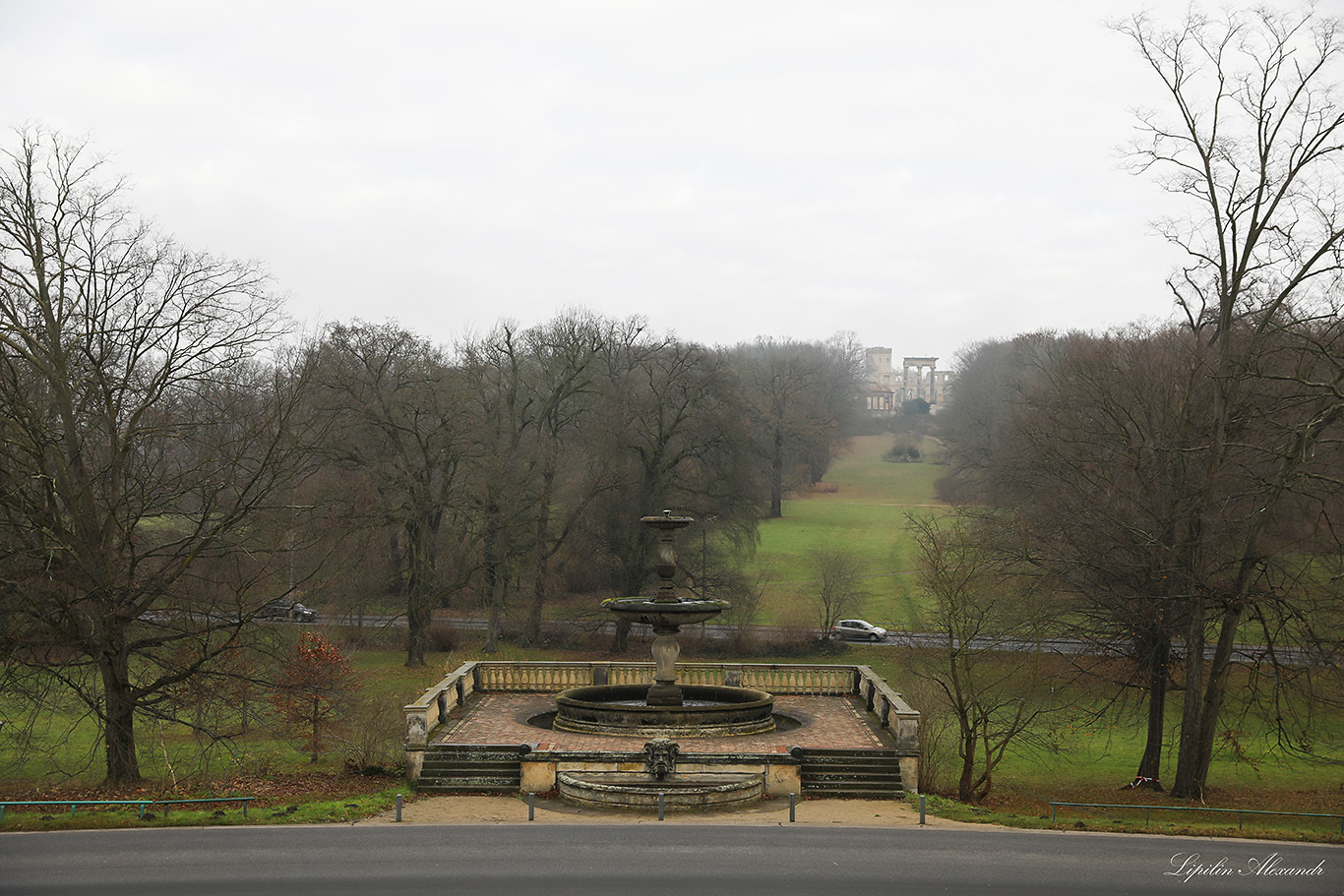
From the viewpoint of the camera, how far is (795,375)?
3346 inches

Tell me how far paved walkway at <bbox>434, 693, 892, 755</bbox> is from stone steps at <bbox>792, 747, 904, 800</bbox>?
0.53 meters

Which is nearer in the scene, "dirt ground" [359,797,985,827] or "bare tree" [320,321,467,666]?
"dirt ground" [359,797,985,827]

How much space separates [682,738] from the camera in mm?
22375

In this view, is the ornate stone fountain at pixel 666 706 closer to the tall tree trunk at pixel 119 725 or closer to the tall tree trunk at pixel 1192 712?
the tall tree trunk at pixel 119 725

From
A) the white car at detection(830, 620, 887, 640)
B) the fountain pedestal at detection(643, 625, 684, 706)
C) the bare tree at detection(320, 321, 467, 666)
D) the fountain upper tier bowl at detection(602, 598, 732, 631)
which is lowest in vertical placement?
the white car at detection(830, 620, 887, 640)

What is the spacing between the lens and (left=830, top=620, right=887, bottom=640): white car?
48.5 m

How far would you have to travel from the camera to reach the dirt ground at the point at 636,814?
59.0ft

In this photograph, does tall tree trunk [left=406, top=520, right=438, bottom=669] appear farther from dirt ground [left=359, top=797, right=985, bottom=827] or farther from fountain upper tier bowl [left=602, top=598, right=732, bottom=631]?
dirt ground [left=359, top=797, right=985, bottom=827]

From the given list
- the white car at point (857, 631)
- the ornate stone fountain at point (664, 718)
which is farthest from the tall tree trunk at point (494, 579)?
the ornate stone fountain at point (664, 718)

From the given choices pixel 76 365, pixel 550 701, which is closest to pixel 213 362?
pixel 76 365

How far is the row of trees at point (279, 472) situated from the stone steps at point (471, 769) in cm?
433

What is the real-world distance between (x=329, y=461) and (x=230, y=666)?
18.0 metres

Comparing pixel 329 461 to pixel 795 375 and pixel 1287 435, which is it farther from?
pixel 795 375

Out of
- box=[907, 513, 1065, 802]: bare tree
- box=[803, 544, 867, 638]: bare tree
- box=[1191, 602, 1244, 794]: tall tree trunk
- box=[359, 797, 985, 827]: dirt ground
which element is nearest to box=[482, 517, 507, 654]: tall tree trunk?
box=[803, 544, 867, 638]: bare tree
